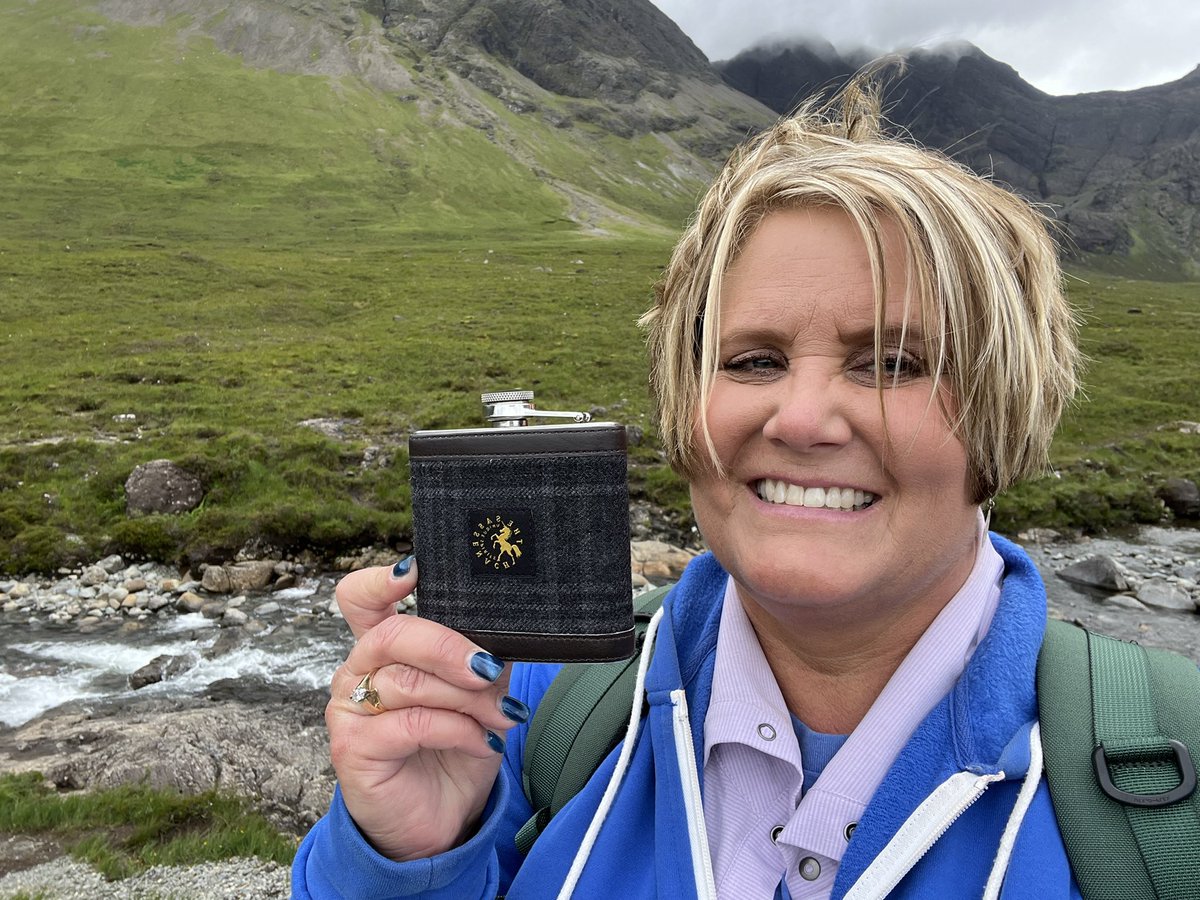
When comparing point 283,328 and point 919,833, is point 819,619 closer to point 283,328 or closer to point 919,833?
point 919,833

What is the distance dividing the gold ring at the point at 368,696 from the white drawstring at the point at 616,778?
778mm

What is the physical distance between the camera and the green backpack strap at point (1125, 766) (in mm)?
1775

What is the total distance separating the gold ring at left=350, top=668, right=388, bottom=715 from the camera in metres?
2.36

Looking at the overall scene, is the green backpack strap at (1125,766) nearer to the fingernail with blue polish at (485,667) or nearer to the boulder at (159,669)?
the fingernail with blue polish at (485,667)

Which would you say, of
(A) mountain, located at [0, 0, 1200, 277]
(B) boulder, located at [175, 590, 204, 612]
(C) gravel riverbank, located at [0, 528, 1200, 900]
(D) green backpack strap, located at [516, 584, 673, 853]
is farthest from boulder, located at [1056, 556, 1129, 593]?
(A) mountain, located at [0, 0, 1200, 277]

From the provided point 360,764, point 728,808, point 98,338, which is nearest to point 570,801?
point 728,808

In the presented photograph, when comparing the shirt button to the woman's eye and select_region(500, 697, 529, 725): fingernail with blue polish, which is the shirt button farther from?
the woman's eye

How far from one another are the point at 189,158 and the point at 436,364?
118 metres

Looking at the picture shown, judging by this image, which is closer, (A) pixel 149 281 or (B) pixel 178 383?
(B) pixel 178 383

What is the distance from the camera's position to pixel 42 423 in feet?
72.9

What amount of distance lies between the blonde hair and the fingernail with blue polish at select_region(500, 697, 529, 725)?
99cm

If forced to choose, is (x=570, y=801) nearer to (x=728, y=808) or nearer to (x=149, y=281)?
(x=728, y=808)

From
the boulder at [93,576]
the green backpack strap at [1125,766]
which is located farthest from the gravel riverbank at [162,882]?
the boulder at [93,576]

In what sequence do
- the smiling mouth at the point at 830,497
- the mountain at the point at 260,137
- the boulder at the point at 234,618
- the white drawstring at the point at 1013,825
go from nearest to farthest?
the white drawstring at the point at 1013,825, the smiling mouth at the point at 830,497, the boulder at the point at 234,618, the mountain at the point at 260,137
